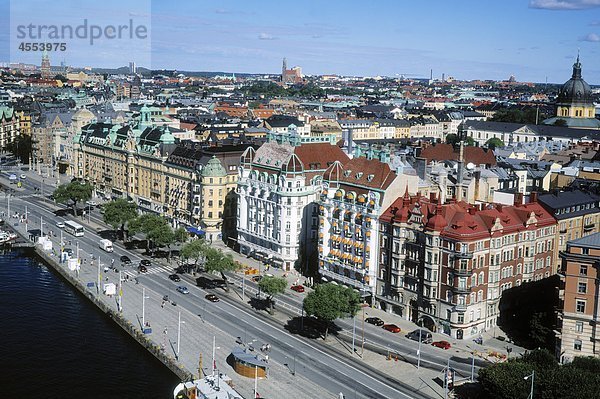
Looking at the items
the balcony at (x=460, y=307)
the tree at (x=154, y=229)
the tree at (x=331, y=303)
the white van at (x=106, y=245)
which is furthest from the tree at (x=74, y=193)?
the balcony at (x=460, y=307)

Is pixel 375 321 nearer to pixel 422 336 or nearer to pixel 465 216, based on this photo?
pixel 422 336

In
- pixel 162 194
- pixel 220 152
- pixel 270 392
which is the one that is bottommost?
pixel 270 392

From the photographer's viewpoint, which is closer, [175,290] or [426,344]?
[426,344]

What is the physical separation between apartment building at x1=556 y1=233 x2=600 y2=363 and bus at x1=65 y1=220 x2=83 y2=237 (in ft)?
353

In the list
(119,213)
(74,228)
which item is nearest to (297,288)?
(119,213)

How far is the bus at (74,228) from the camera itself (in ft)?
536

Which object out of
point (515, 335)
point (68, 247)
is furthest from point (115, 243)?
point (515, 335)

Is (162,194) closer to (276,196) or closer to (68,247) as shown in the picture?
A: (68,247)

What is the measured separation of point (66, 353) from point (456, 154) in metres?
117

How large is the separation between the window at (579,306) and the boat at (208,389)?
149ft

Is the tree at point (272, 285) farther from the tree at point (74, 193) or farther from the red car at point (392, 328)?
the tree at point (74, 193)

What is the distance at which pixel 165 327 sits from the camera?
108 m

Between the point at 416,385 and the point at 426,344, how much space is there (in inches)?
577

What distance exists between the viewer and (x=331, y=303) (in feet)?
335
